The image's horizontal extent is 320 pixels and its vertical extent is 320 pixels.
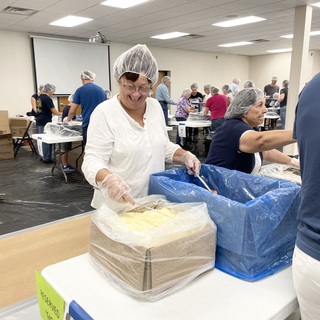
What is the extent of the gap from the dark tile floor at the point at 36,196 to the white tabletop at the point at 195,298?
212cm

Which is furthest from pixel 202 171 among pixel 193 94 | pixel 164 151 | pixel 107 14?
pixel 193 94

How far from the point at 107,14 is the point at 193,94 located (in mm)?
2775

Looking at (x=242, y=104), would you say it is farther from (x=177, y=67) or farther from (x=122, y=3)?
(x=177, y=67)

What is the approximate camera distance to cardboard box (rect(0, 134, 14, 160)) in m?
5.26

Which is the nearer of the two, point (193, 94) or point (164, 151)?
point (164, 151)

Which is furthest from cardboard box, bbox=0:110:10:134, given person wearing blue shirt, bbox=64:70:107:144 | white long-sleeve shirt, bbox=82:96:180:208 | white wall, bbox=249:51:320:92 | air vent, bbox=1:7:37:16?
white wall, bbox=249:51:320:92

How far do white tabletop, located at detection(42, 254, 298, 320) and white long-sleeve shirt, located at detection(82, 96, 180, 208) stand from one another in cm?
46

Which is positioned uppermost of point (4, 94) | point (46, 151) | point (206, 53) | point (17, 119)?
point (206, 53)

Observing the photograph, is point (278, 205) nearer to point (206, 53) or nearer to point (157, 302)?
point (157, 302)

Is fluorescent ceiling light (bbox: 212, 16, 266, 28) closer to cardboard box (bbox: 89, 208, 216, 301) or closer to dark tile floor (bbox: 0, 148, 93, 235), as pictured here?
dark tile floor (bbox: 0, 148, 93, 235)

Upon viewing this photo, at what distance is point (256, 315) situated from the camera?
73cm

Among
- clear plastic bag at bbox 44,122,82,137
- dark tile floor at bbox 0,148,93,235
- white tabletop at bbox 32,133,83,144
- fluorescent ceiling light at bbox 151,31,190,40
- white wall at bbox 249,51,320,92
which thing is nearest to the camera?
dark tile floor at bbox 0,148,93,235

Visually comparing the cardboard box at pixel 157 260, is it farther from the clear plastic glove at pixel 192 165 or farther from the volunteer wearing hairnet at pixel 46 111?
the volunteer wearing hairnet at pixel 46 111

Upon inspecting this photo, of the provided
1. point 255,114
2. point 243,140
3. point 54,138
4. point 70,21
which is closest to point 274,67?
point 70,21
